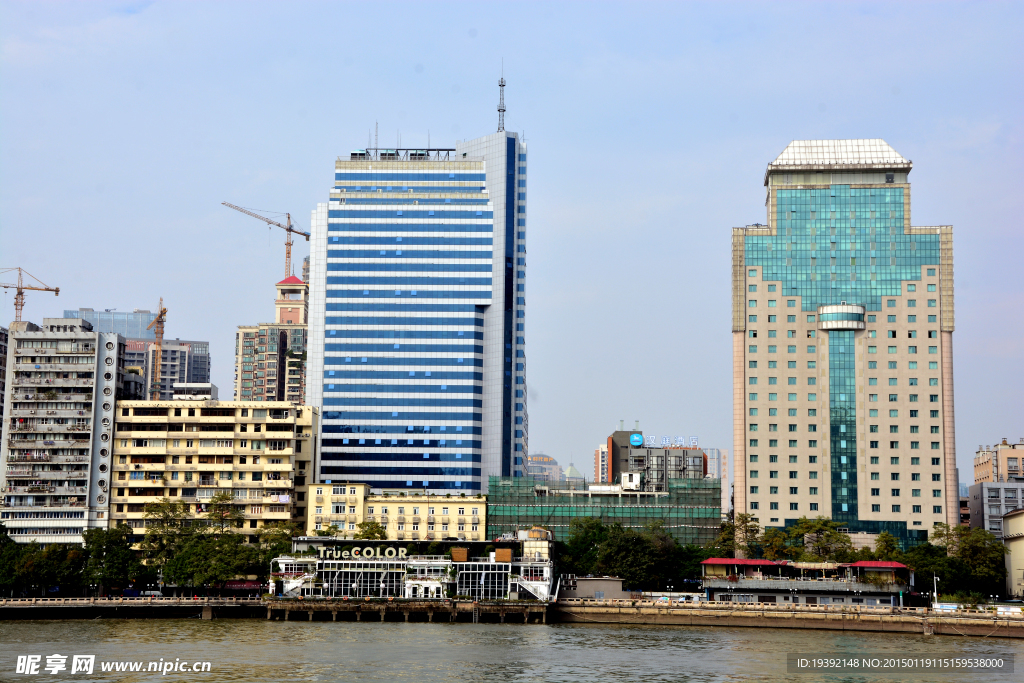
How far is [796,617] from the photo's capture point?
152125 millimetres

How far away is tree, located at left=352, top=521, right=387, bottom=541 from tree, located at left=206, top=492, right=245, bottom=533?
21.3 metres

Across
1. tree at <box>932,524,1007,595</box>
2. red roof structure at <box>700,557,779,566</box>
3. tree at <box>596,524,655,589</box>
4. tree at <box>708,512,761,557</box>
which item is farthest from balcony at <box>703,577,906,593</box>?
tree at <box>708,512,761,557</box>

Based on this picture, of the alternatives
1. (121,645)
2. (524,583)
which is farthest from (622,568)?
(121,645)

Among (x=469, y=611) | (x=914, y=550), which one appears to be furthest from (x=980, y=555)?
(x=469, y=611)

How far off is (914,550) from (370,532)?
85.4m

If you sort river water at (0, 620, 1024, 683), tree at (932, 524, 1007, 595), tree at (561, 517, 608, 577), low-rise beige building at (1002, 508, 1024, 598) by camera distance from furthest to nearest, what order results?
1. low-rise beige building at (1002, 508, 1024, 598)
2. tree at (561, 517, 608, 577)
3. tree at (932, 524, 1007, 595)
4. river water at (0, 620, 1024, 683)

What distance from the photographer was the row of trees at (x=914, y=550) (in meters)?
172

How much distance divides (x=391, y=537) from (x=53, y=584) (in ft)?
180

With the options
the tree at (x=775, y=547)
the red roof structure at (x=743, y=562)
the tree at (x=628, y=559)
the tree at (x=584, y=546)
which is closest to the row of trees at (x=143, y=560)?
the tree at (x=584, y=546)

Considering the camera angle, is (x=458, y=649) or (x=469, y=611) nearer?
(x=458, y=649)

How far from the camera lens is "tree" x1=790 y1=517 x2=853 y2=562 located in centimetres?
18038

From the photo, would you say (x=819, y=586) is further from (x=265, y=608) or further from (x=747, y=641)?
(x=265, y=608)

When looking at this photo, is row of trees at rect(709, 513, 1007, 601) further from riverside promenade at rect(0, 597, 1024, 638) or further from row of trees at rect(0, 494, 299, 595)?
row of trees at rect(0, 494, 299, 595)

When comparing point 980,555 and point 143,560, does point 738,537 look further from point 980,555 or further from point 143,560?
point 143,560
